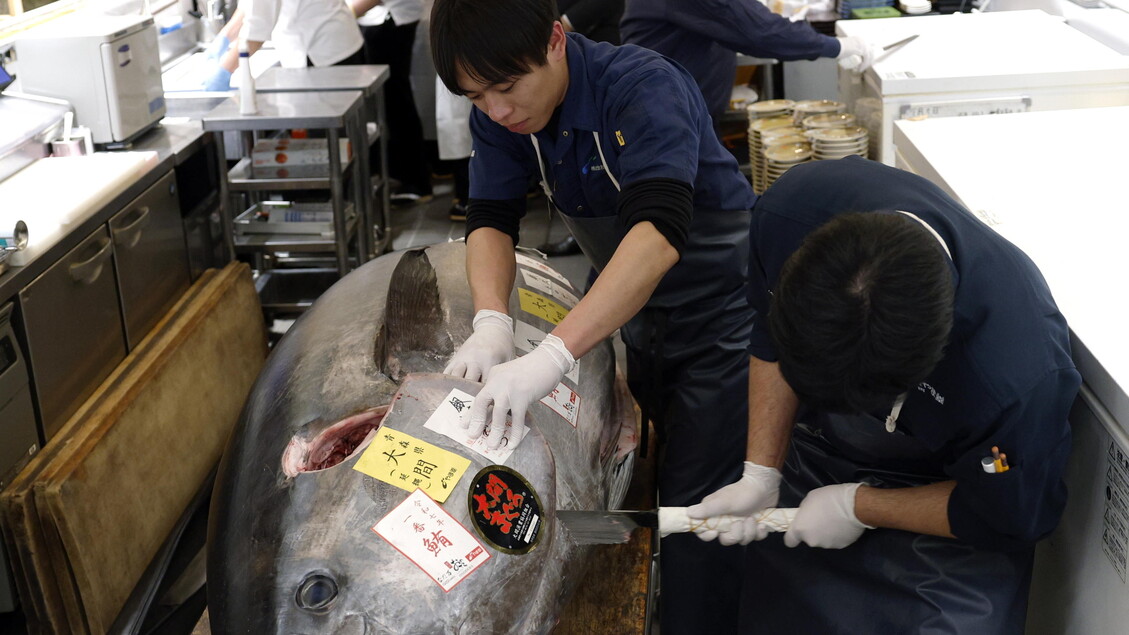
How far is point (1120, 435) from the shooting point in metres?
1.44

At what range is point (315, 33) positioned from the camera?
4871 millimetres

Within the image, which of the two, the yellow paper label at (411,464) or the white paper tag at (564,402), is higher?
the yellow paper label at (411,464)

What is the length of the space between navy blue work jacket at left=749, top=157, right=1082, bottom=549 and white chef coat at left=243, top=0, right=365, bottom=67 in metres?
3.76

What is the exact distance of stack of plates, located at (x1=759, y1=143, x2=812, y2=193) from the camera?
3.43 metres

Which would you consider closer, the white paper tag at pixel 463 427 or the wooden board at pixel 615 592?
the white paper tag at pixel 463 427

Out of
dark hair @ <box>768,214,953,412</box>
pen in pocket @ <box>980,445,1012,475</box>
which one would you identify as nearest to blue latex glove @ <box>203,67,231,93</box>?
dark hair @ <box>768,214,953,412</box>

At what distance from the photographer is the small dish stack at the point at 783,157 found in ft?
11.3

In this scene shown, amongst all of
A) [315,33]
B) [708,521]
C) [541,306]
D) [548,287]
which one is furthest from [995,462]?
[315,33]

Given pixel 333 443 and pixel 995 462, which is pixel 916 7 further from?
pixel 333 443

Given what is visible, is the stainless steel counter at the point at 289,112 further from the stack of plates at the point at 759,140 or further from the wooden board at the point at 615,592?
the wooden board at the point at 615,592

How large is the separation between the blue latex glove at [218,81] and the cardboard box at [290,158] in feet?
1.40

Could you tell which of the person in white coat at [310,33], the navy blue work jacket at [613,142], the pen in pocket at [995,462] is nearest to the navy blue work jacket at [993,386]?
the pen in pocket at [995,462]

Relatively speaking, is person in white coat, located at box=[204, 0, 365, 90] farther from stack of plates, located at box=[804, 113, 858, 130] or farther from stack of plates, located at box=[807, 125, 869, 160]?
stack of plates, located at box=[807, 125, 869, 160]

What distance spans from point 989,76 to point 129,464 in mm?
2565
